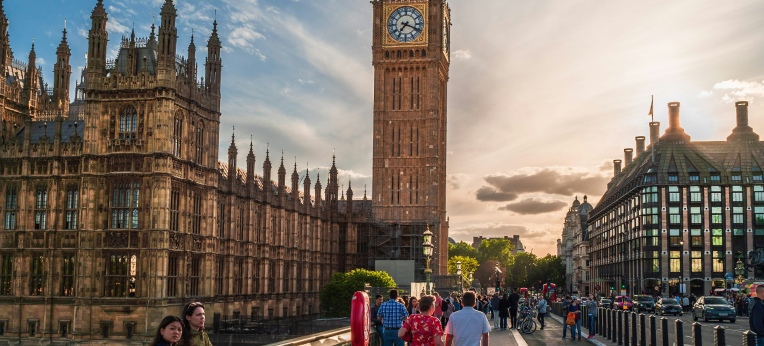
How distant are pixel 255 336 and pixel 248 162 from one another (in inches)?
553

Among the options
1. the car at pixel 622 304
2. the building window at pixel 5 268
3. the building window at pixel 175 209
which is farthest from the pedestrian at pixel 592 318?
the building window at pixel 5 268

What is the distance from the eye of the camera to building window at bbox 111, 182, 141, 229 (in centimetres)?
4638

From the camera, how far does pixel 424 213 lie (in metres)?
92.1

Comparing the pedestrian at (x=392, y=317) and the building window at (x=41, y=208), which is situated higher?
the building window at (x=41, y=208)

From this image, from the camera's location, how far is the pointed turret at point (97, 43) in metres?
47.9

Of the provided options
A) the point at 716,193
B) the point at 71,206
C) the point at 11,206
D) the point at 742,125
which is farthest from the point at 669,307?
the point at 742,125

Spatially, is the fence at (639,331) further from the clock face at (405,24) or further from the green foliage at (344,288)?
the clock face at (405,24)

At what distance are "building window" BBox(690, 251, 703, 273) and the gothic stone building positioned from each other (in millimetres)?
75611

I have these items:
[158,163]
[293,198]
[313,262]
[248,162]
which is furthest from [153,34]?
[313,262]

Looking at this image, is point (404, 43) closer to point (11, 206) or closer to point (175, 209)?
point (175, 209)

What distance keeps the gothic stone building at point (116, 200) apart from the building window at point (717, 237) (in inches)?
3041

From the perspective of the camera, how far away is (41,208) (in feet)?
160

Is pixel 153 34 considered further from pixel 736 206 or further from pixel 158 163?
pixel 736 206

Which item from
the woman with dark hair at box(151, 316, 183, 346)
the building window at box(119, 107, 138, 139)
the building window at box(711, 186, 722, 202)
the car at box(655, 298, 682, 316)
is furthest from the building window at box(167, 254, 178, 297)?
the building window at box(711, 186, 722, 202)
